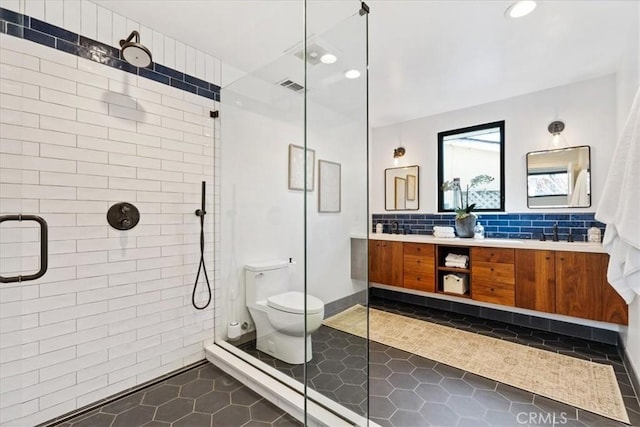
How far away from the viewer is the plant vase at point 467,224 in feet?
10.5

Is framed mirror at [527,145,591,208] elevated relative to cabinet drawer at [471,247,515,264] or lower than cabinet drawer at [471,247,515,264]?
elevated

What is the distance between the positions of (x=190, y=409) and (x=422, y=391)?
4.79 ft

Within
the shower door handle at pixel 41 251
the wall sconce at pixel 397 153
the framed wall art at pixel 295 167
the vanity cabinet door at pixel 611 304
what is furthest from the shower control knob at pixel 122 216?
the vanity cabinet door at pixel 611 304

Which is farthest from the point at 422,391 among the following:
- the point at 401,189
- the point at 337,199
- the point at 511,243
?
the point at 401,189

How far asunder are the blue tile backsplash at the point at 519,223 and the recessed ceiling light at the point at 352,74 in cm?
248

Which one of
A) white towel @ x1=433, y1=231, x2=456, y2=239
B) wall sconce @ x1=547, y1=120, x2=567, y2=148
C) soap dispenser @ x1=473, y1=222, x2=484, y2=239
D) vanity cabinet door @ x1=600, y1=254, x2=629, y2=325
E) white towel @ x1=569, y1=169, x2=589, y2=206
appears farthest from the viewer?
white towel @ x1=433, y1=231, x2=456, y2=239

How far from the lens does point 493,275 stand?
9.17 feet

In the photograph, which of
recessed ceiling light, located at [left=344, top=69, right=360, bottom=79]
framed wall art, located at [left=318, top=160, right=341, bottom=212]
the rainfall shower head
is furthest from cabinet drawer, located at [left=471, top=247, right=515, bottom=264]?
the rainfall shower head

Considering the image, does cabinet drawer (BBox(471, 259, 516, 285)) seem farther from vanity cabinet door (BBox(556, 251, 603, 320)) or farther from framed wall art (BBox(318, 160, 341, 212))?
framed wall art (BBox(318, 160, 341, 212))

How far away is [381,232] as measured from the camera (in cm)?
401

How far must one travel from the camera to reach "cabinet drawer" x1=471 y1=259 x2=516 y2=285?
2703 mm

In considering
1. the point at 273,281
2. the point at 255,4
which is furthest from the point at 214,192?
the point at 255,4

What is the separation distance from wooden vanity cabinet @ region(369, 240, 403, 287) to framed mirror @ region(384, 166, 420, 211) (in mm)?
666

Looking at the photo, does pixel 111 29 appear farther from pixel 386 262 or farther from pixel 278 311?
pixel 386 262
